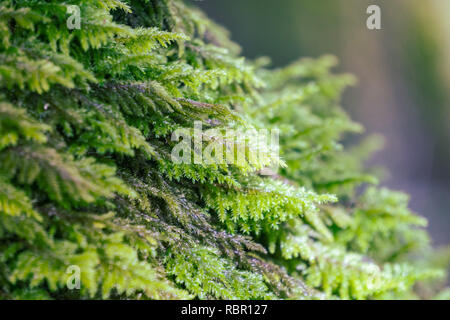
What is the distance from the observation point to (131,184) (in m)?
0.69

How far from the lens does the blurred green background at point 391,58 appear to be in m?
3.08

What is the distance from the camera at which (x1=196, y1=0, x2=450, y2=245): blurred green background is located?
3082 millimetres

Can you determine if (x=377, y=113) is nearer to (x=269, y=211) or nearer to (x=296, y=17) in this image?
(x=296, y=17)

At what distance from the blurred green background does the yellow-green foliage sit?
7.89 ft

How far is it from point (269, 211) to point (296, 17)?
315 centimetres

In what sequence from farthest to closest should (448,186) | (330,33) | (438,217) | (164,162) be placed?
1. (448,186)
2. (438,217)
3. (330,33)
4. (164,162)

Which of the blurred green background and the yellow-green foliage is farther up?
the blurred green background

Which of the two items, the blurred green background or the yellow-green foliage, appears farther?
the blurred green background

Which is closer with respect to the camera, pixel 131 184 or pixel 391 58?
pixel 131 184

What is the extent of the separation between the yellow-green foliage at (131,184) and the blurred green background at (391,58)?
7.89 ft

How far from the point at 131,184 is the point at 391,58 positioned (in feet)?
11.8

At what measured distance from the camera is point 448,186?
12.7ft

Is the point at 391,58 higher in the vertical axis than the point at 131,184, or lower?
higher
